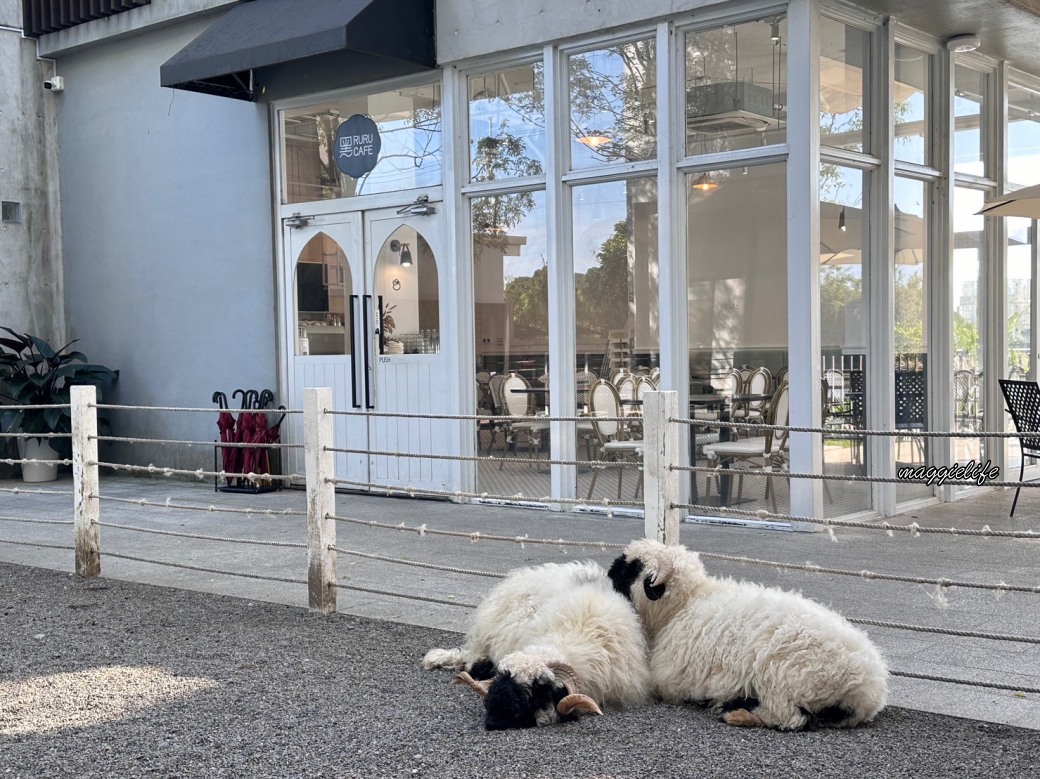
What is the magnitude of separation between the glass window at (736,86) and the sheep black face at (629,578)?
13.6 ft

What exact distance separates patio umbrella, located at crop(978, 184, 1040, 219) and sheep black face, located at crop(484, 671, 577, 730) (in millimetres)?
5386

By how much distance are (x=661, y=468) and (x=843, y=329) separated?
3784 millimetres

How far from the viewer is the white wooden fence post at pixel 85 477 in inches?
246

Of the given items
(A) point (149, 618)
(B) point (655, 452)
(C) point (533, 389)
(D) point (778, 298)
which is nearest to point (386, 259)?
(C) point (533, 389)

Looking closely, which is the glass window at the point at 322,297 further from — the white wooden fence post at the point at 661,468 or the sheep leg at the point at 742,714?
the sheep leg at the point at 742,714

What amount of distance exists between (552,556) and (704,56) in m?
3.59

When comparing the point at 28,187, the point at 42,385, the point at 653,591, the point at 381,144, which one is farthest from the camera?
the point at 28,187

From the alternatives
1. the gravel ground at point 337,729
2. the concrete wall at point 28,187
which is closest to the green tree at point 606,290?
the gravel ground at point 337,729

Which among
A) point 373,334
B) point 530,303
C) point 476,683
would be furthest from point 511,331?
point 476,683

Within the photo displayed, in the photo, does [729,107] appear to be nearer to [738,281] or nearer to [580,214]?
[738,281]

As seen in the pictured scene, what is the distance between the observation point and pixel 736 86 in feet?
24.7

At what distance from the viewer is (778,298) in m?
7.75

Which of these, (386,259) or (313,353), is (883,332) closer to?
(386,259)

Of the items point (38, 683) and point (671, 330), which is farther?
point (671, 330)
